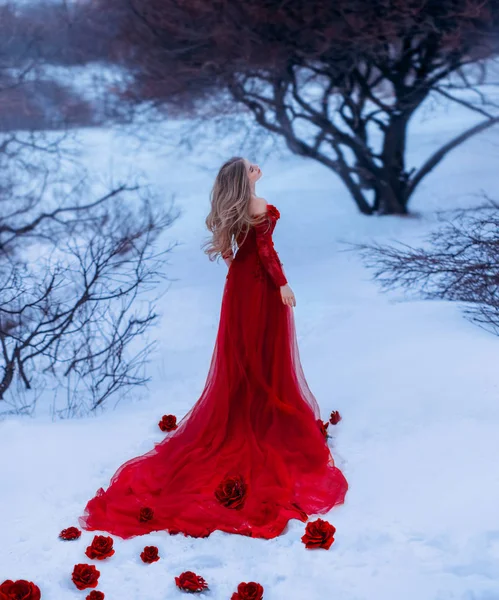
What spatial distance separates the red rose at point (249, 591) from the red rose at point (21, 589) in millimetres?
847

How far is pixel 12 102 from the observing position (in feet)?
43.4

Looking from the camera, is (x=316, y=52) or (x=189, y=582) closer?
(x=189, y=582)

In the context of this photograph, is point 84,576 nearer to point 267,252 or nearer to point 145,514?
point 145,514

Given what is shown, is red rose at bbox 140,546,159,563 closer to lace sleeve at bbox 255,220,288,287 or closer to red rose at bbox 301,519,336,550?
red rose at bbox 301,519,336,550

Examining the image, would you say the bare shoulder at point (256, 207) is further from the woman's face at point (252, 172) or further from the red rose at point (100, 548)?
the red rose at point (100, 548)

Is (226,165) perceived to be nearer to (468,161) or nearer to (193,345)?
(193,345)

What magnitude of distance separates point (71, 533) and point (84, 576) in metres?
0.43

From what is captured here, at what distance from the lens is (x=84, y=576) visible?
118 inches

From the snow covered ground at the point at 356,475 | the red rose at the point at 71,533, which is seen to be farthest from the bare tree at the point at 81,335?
the red rose at the point at 71,533

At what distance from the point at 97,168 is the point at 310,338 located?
11.7 m

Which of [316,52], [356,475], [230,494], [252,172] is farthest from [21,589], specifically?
[316,52]

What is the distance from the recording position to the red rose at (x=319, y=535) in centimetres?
321

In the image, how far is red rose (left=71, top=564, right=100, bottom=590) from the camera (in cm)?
300

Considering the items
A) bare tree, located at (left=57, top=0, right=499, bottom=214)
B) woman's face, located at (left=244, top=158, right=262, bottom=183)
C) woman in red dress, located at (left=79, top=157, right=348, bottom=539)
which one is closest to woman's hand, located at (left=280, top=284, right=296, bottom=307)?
woman in red dress, located at (left=79, top=157, right=348, bottom=539)
